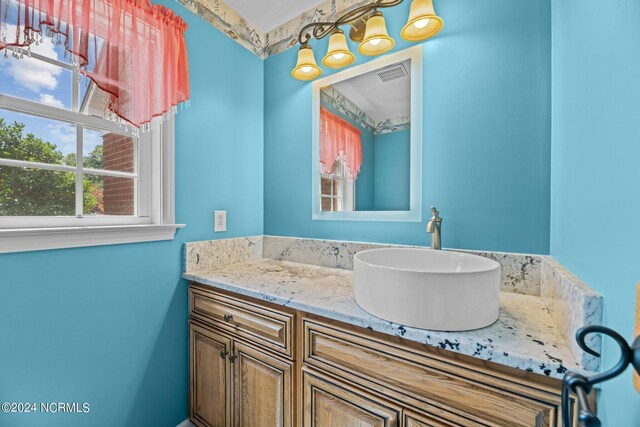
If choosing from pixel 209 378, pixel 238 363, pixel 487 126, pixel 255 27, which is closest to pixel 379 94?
pixel 487 126

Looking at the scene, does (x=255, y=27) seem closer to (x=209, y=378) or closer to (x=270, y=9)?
(x=270, y=9)

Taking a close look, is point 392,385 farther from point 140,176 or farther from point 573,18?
point 140,176

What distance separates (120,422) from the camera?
1.13 m

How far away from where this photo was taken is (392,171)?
4.25ft

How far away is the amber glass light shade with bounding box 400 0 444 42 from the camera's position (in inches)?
40.3

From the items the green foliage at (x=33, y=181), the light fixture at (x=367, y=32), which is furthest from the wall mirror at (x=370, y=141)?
the green foliage at (x=33, y=181)

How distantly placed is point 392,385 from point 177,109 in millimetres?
1471

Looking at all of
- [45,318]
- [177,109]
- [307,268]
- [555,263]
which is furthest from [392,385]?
[177,109]

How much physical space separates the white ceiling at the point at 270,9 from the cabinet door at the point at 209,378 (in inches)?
69.8

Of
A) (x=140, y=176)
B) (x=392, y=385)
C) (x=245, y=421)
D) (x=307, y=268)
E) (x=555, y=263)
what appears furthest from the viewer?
(x=307, y=268)

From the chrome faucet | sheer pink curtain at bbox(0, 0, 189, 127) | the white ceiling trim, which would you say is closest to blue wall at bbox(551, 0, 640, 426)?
the chrome faucet

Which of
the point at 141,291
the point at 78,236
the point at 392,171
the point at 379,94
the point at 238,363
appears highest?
the point at 379,94

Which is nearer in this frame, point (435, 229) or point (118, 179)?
point (435, 229)

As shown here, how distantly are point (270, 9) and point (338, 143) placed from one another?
0.89m
